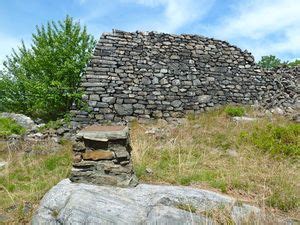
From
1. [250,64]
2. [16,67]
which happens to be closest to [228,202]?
[250,64]

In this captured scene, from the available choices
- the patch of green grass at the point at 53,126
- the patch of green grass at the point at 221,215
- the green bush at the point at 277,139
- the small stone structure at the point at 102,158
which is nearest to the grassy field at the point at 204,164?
the green bush at the point at 277,139

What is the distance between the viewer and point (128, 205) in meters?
3.88

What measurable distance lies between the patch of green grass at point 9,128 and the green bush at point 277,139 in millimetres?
6120

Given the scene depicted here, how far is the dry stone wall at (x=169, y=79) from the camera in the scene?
1012 centimetres

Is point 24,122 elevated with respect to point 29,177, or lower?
elevated

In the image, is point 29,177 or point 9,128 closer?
point 29,177

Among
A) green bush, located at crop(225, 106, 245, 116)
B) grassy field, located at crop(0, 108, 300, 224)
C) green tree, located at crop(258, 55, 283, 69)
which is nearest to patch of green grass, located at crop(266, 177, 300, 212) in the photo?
grassy field, located at crop(0, 108, 300, 224)

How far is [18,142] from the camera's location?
866 cm

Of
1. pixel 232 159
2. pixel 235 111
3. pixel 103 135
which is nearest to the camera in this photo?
pixel 103 135

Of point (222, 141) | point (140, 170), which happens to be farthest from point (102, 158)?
point (222, 141)

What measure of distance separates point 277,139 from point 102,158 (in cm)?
420

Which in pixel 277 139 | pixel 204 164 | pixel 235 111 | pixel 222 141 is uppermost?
pixel 235 111

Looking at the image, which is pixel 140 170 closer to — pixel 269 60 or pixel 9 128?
pixel 9 128

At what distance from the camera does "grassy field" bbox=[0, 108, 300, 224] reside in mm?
4697
